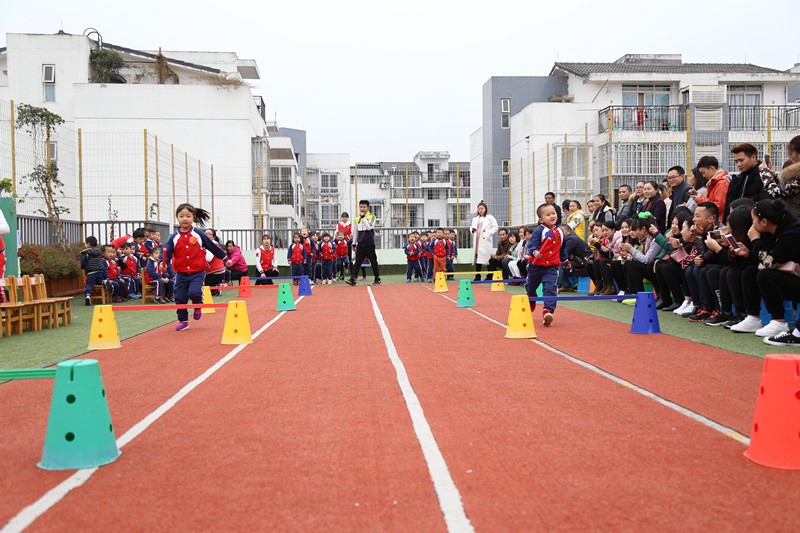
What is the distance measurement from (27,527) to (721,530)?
3009 mm

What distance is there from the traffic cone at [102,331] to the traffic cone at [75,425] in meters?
4.99

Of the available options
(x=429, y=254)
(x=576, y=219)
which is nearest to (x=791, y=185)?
(x=576, y=219)

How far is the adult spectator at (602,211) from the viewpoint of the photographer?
15490 millimetres

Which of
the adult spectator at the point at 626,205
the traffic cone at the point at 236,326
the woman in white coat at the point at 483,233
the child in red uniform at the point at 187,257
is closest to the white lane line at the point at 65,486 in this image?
the traffic cone at the point at 236,326

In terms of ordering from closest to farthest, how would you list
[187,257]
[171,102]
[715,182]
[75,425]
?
[75,425], [715,182], [187,257], [171,102]

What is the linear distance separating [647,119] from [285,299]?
25884mm

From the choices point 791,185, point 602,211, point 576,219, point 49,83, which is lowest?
point 791,185

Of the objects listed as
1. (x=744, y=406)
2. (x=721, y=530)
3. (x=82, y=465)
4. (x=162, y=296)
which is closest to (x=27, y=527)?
(x=82, y=465)

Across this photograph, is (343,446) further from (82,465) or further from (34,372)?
(34,372)

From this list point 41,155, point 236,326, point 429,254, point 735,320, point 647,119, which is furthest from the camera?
point 647,119

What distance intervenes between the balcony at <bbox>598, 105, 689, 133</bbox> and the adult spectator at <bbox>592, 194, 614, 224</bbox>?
18786mm

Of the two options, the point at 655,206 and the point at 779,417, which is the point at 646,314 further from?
the point at 779,417

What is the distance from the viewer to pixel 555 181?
98.2 feet

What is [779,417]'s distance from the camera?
359 centimetres
